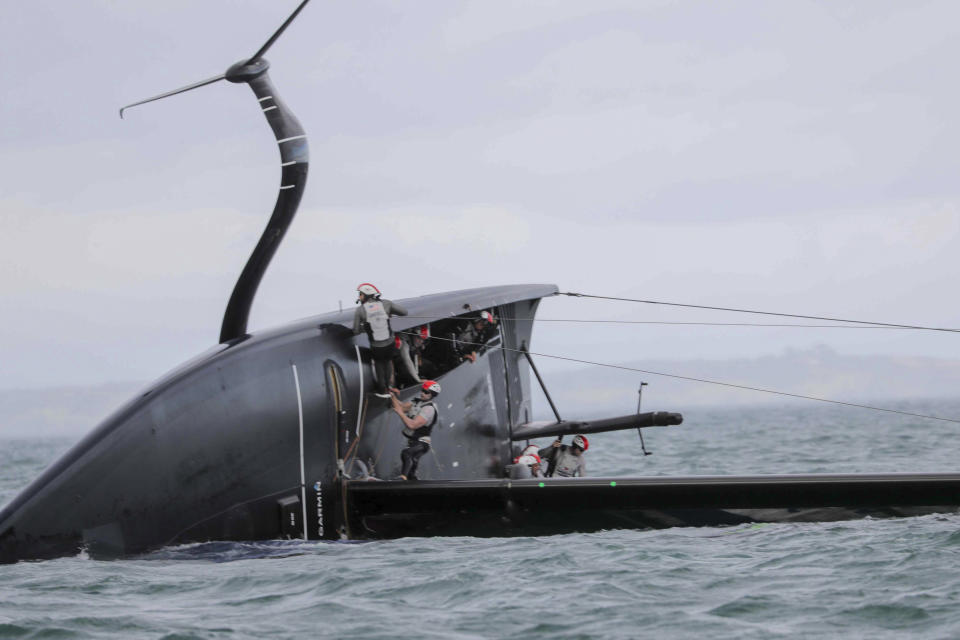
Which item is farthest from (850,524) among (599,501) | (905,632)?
(905,632)

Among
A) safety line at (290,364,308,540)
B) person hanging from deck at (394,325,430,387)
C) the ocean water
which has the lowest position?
the ocean water

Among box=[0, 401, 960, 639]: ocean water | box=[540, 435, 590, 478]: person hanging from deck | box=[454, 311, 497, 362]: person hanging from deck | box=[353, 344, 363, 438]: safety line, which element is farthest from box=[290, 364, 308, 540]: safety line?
box=[540, 435, 590, 478]: person hanging from deck

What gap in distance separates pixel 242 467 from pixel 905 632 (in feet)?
20.0

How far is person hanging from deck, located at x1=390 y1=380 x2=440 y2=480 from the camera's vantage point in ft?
41.5

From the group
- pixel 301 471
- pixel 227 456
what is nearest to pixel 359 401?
pixel 301 471

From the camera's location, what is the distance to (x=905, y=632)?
7.52m

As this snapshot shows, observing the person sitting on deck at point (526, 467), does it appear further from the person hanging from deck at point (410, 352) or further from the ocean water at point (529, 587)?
the ocean water at point (529, 587)

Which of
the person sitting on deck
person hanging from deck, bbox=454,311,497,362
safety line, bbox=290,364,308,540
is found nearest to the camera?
safety line, bbox=290,364,308,540

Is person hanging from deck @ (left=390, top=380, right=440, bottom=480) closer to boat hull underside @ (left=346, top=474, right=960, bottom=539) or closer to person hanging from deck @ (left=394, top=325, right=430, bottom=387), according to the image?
person hanging from deck @ (left=394, top=325, right=430, bottom=387)

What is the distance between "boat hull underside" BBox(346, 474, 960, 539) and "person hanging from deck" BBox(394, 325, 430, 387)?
1907mm

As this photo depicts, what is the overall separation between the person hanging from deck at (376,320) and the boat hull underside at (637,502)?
164cm

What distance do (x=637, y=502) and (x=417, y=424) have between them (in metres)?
2.86

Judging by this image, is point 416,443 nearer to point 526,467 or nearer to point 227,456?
point 227,456

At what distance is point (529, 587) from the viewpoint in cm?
885
